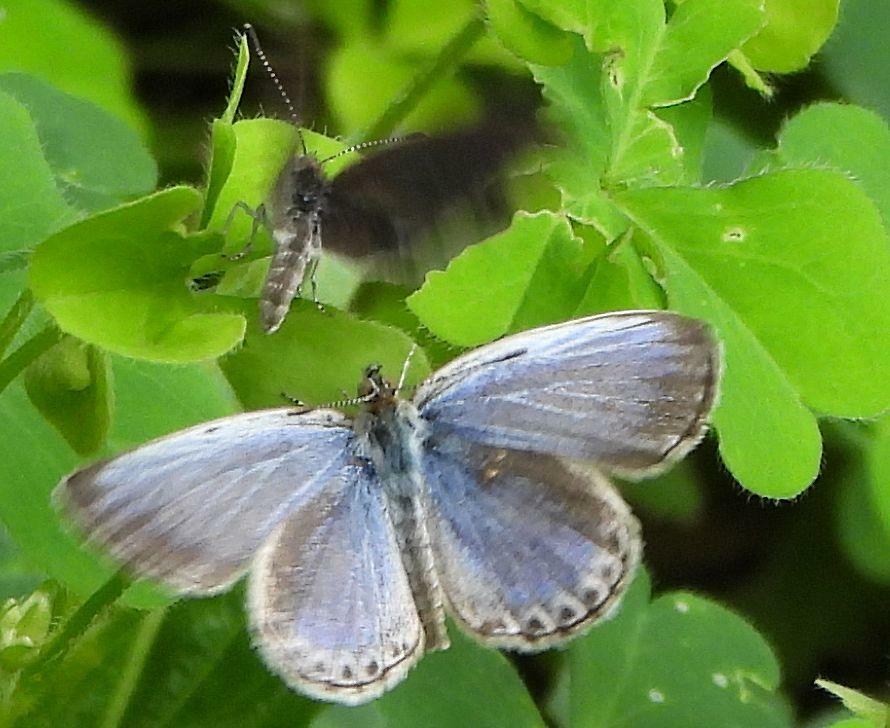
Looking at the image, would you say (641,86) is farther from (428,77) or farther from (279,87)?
(279,87)

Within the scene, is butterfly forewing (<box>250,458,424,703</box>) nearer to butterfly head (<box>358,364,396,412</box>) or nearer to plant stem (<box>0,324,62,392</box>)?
butterfly head (<box>358,364,396,412</box>)

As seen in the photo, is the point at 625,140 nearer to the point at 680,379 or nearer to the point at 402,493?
the point at 680,379

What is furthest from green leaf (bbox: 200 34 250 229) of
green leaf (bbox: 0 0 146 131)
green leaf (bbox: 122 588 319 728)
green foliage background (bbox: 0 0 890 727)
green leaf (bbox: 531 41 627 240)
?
green leaf (bbox: 0 0 146 131)

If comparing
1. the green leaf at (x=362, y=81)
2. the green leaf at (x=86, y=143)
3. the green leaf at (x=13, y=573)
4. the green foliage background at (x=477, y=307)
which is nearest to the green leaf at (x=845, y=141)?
the green foliage background at (x=477, y=307)

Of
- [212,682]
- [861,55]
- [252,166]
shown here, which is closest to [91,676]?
[212,682]

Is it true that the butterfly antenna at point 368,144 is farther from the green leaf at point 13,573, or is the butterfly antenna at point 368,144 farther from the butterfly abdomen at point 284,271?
the green leaf at point 13,573

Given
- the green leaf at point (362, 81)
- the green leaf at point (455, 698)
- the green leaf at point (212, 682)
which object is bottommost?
the green leaf at point (455, 698)

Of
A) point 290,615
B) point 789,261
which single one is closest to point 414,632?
point 290,615
